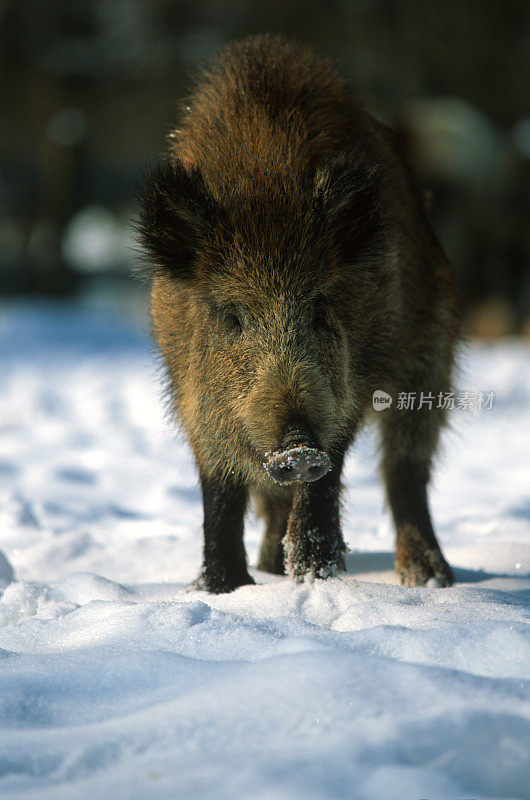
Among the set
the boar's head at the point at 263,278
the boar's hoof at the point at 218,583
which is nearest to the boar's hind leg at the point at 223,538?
the boar's hoof at the point at 218,583

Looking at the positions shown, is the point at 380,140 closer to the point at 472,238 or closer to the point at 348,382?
the point at 348,382

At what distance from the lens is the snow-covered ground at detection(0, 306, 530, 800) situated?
1.62m

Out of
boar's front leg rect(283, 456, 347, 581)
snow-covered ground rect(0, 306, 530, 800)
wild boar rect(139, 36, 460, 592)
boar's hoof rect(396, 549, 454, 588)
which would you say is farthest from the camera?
boar's hoof rect(396, 549, 454, 588)

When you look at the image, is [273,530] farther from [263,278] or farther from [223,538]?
[263,278]

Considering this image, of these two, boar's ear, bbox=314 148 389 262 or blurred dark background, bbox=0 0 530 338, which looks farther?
A: blurred dark background, bbox=0 0 530 338

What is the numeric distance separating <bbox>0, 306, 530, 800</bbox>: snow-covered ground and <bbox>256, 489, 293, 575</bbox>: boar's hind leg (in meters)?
A: 0.31

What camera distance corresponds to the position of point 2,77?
12.4 metres

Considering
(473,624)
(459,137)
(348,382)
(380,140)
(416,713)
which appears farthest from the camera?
(459,137)

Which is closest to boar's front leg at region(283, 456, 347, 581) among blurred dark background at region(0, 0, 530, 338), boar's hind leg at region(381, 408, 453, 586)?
boar's hind leg at region(381, 408, 453, 586)

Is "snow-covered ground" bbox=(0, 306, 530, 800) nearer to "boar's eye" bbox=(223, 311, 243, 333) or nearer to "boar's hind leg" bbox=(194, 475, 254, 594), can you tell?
"boar's hind leg" bbox=(194, 475, 254, 594)

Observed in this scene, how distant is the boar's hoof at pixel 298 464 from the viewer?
2.45 m

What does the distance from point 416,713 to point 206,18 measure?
39.4 ft

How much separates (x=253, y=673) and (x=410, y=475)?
6.81 ft

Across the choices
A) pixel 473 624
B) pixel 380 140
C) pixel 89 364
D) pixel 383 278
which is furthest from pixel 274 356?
pixel 89 364
